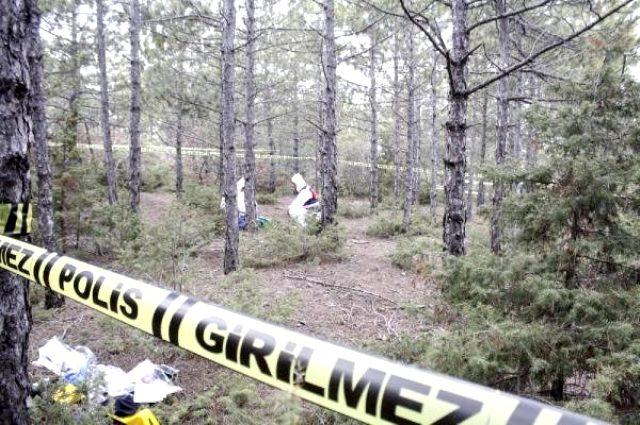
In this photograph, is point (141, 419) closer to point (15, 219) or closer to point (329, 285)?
point (15, 219)

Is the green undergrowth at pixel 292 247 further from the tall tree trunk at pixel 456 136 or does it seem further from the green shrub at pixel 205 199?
the tall tree trunk at pixel 456 136

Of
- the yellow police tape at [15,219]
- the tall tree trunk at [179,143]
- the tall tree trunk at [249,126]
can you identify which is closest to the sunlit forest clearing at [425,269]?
the yellow police tape at [15,219]

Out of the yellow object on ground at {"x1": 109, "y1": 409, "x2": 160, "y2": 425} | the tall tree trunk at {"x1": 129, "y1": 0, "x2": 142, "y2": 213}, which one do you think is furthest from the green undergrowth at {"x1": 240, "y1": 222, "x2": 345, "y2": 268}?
the yellow object on ground at {"x1": 109, "y1": 409, "x2": 160, "y2": 425}

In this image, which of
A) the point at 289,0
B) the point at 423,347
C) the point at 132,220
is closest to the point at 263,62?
the point at 289,0

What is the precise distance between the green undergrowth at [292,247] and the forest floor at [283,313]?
0.57ft

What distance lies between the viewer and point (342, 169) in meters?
28.2

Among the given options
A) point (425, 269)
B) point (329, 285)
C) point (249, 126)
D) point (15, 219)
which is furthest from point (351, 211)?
point (15, 219)

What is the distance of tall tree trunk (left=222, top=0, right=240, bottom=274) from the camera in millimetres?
7953

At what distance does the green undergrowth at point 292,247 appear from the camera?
31.3ft

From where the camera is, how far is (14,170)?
275 cm

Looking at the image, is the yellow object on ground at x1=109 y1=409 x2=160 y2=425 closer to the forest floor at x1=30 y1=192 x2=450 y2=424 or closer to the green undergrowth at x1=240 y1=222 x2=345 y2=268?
the forest floor at x1=30 y1=192 x2=450 y2=424

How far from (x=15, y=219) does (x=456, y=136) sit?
14.1 feet

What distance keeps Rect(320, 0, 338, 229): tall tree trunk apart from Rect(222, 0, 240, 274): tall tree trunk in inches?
93.6

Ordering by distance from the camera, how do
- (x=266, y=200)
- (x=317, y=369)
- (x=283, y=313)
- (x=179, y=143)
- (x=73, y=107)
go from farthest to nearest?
(x=266, y=200), (x=179, y=143), (x=73, y=107), (x=283, y=313), (x=317, y=369)
